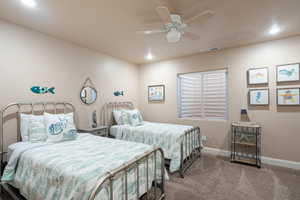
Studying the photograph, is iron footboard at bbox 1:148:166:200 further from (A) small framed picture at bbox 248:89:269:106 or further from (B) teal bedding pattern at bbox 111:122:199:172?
(A) small framed picture at bbox 248:89:269:106

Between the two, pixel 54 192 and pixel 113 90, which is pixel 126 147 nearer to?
pixel 54 192

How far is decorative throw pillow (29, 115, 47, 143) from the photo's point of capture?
7.23 feet

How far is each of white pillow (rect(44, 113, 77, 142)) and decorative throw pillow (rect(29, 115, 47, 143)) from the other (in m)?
0.08

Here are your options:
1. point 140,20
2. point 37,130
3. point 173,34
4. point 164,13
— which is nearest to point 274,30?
point 173,34

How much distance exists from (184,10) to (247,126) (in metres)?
2.70

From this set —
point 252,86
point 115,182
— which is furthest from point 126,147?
point 252,86

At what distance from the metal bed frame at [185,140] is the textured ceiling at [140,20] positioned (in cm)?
169

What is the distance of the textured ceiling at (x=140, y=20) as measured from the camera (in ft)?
6.34

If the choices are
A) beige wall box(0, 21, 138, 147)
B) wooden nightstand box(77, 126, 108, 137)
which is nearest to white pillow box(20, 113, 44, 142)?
beige wall box(0, 21, 138, 147)

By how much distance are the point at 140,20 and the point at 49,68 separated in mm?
1965

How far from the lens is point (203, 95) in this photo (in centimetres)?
399

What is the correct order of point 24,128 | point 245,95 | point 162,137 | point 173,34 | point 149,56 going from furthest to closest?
point 149,56, point 245,95, point 162,137, point 24,128, point 173,34

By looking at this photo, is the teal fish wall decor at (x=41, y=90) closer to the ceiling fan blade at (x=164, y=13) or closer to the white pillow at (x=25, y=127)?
the white pillow at (x=25, y=127)

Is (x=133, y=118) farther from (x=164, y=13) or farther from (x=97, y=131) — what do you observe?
(x=164, y=13)
